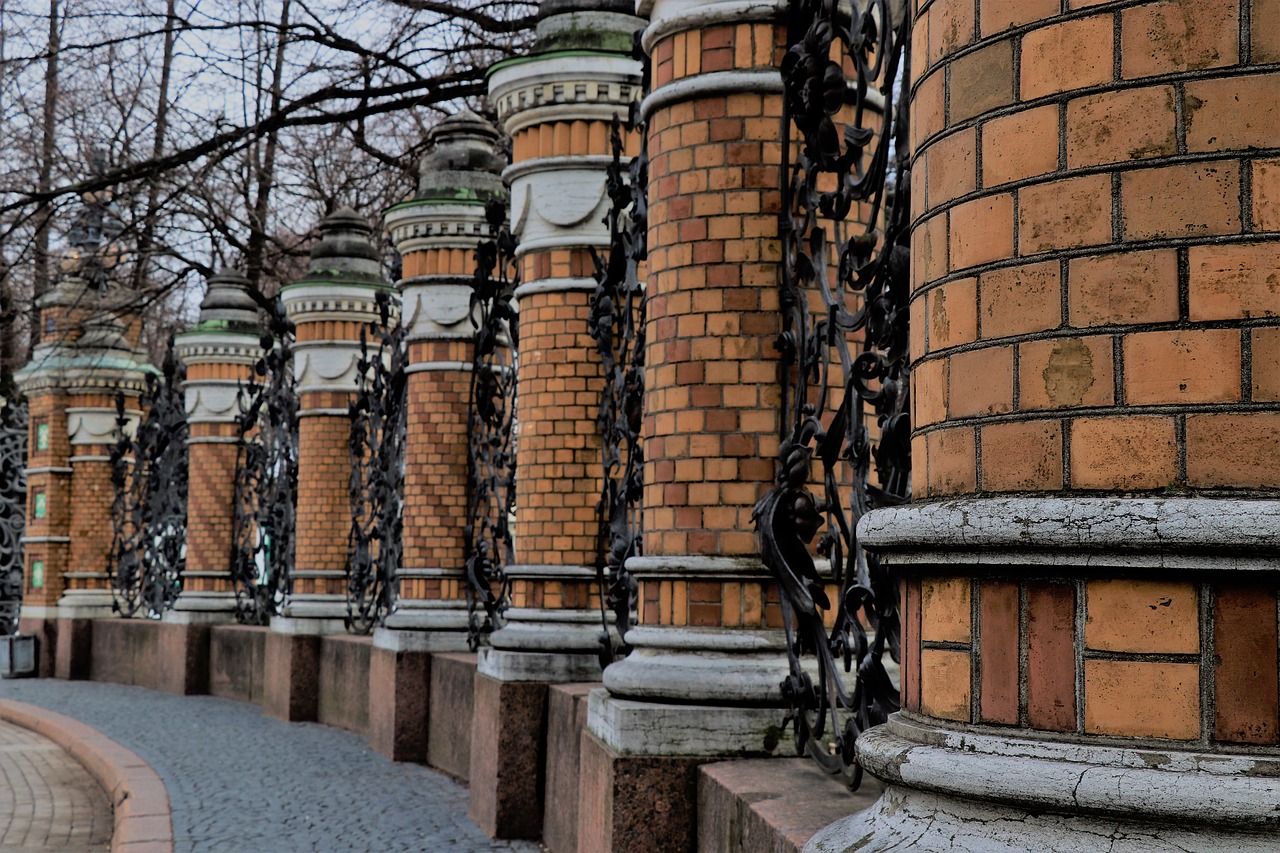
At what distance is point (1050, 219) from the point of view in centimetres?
210

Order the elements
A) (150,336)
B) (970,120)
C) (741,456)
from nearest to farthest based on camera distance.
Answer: (970,120) < (741,456) < (150,336)

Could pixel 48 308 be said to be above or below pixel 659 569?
above

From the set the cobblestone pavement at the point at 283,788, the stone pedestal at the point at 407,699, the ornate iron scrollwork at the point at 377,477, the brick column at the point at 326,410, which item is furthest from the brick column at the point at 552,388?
the brick column at the point at 326,410

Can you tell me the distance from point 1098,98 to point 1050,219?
0.17 meters

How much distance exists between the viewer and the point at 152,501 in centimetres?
1736

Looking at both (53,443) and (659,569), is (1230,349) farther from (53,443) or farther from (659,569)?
(53,443)

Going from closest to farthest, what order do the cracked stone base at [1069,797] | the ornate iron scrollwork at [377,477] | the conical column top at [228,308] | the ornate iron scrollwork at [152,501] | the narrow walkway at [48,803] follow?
the cracked stone base at [1069,797] → the narrow walkway at [48,803] → the ornate iron scrollwork at [377,477] → the conical column top at [228,308] → the ornate iron scrollwork at [152,501]

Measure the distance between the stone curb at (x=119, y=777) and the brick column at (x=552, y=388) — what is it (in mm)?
1657

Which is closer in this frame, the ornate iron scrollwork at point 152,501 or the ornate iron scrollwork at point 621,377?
the ornate iron scrollwork at point 621,377

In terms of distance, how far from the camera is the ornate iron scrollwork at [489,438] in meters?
9.26

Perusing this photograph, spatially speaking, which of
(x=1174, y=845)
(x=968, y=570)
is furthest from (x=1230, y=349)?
(x=1174, y=845)

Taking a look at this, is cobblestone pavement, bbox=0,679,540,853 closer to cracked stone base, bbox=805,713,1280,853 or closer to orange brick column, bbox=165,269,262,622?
orange brick column, bbox=165,269,262,622

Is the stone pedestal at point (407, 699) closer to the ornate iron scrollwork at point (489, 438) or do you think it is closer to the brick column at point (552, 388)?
the ornate iron scrollwork at point (489, 438)

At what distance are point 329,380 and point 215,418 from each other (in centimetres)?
326
